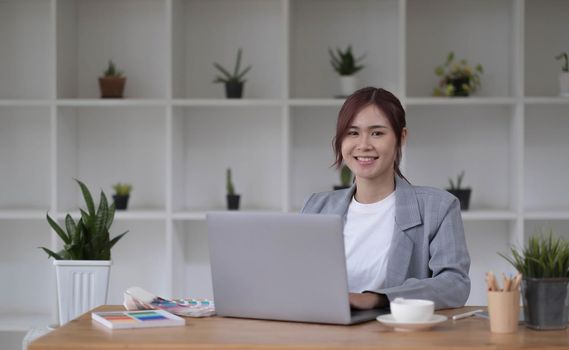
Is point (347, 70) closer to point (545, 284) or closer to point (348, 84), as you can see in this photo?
point (348, 84)

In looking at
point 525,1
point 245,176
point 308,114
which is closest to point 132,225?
point 245,176

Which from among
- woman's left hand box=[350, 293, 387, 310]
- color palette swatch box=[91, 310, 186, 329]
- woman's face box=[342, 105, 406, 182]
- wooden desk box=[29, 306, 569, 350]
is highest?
woman's face box=[342, 105, 406, 182]

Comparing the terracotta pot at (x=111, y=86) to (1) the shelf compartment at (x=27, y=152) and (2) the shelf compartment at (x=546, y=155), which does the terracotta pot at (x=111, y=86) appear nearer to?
(1) the shelf compartment at (x=27, y=152)

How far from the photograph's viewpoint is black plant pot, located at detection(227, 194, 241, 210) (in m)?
4.43

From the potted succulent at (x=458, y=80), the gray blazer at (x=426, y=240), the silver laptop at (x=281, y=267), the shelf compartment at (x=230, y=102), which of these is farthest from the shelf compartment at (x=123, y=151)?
the silver laptop at (x=281, y=267)

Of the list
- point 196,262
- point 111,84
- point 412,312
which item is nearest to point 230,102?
point 111,84

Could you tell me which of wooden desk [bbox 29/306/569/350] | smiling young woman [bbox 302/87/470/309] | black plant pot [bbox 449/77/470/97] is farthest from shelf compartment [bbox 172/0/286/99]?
wooden desk [bbox 29/306/569/350]

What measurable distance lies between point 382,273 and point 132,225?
95.9 inches

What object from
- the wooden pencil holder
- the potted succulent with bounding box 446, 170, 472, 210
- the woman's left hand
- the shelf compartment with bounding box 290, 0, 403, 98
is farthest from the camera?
the shelf compartment with bounding box 290, 0, 403, 98

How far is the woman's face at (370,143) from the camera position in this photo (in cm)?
254

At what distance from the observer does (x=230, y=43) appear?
4.62 m

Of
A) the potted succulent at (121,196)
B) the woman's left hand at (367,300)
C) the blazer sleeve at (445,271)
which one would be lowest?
the woman's left hand at (367,300)

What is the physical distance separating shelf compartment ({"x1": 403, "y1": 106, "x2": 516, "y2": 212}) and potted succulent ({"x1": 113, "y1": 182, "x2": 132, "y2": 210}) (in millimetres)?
1474

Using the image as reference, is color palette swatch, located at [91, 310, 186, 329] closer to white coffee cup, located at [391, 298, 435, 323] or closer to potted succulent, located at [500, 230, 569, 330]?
white coffee cup, located at [391, 298, 435, 323]
